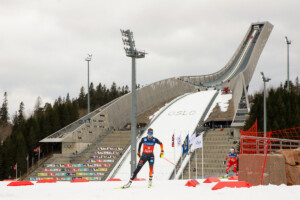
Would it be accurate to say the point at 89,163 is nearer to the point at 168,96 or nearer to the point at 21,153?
the point at 21,153

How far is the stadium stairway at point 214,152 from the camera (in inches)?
1549

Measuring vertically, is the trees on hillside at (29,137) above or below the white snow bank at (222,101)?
below

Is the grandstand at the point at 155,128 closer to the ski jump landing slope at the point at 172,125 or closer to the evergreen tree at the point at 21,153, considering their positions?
the ski jump landing slope at the point at 172,125

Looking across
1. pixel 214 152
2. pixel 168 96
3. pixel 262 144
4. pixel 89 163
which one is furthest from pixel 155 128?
pixel 262 144

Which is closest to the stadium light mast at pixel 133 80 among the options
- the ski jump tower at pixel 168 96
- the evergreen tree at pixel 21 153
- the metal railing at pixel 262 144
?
the metal railing at pixel 262 144

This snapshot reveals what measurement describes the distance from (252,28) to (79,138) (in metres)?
55.8

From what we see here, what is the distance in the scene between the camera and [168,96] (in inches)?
2657

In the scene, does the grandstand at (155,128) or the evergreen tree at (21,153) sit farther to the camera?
the evergreen tree at (21,153)

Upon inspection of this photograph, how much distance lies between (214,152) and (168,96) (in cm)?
2525

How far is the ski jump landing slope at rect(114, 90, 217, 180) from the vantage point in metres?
40.6

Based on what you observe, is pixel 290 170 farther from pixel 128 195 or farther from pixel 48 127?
pixel 48 127

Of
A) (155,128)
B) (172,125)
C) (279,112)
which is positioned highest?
(279,112)

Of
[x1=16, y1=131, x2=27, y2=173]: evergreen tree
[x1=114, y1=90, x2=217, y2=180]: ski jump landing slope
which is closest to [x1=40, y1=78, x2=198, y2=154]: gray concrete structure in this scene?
[x1=114, y1=90, x2=217, y2=180]: ski jump landing slope

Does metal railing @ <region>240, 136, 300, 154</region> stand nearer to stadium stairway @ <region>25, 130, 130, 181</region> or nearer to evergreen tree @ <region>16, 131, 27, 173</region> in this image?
stadium stairway @ <region>25, 130, 130, 181</region>
